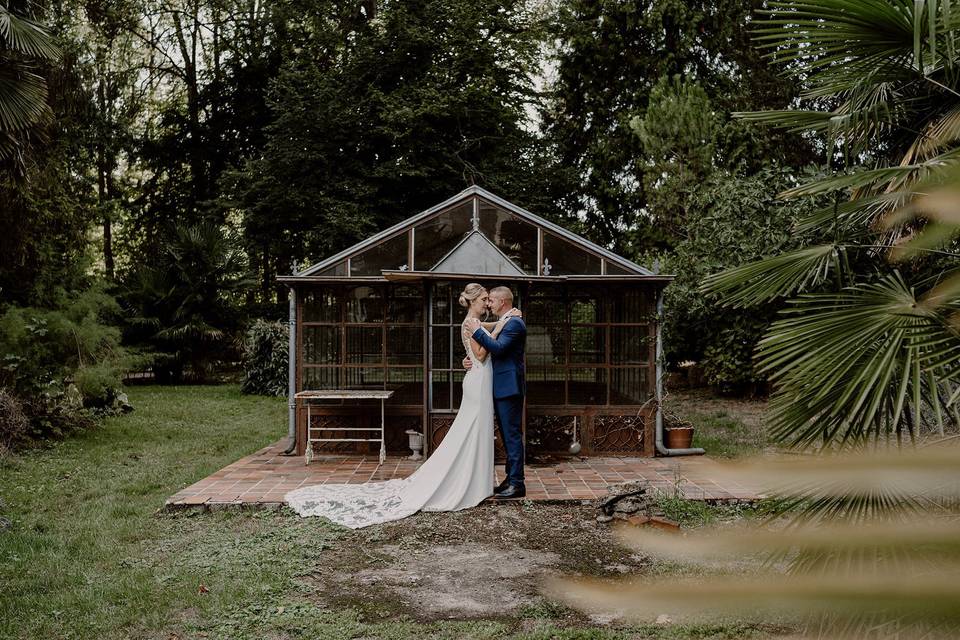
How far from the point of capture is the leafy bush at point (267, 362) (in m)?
17.4

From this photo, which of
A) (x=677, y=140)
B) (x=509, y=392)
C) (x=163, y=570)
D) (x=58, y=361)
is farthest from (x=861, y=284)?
(x=677, y=140)

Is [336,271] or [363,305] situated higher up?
[336,271]

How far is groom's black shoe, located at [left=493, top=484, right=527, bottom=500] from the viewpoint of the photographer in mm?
7008

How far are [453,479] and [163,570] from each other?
2659mm

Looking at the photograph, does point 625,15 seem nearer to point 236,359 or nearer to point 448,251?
point 448,251

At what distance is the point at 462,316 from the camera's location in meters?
9.14

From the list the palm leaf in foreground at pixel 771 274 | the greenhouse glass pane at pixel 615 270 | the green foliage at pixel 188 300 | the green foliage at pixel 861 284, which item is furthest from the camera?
the green foliage at pixel 188 300

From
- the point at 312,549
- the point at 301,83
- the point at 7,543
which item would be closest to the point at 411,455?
the point at 312,549

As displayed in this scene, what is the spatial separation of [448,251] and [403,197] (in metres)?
10.0

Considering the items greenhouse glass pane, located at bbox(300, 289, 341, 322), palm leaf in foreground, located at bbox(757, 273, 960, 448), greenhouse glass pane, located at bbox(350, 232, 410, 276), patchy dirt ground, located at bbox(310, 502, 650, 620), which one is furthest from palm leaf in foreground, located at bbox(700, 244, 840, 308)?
greenhouse glass pane, located at bbox(300, 289, 341, 322)

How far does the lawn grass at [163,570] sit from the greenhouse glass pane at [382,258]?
2943 millimetres

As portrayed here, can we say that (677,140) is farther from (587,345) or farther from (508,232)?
(587,345)

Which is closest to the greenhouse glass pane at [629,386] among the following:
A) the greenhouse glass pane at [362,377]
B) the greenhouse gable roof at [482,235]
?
the greenhouse gable roof at [482,235]

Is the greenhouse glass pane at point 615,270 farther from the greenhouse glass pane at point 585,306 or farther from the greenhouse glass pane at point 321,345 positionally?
the greenhouse glass pane at point 321,345
